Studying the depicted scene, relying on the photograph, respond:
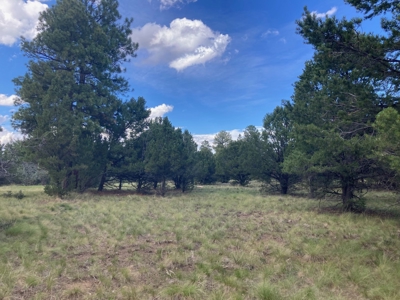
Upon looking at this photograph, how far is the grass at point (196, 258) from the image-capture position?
159 inches

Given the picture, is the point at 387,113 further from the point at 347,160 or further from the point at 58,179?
the point at 58,179

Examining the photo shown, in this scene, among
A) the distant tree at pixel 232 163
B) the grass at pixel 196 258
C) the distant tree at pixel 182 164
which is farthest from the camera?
the distant tree at pixel 232 163

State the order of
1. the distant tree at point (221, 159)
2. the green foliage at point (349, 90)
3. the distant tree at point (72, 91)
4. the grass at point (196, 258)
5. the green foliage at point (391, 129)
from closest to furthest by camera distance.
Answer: the grass at point (196, 258) < the green foliage at point (391, 129) < the green foliage at point (349, 90) < the distant tree at point (72, 91) < the distant tree at point (221, 159)

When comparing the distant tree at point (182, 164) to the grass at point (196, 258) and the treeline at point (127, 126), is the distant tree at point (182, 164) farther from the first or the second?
the grass at point (196, 258)

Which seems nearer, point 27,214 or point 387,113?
point 387,113

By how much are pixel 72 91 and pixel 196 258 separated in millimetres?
16006

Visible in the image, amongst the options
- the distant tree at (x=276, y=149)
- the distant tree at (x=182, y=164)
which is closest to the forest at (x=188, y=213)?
the distant tree at (x=182, y=164)

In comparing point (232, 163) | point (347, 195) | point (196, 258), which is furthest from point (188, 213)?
point (232, 163)

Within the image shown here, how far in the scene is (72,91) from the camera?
17.3 m

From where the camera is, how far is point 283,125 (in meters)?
19.9

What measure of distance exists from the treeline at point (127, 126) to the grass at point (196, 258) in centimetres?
282

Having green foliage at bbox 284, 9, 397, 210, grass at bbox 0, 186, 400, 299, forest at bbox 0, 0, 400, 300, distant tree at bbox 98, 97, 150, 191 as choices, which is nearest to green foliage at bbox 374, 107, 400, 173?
forest at bbox 0, 0, 400, 300

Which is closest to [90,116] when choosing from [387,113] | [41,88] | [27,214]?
[41,88]

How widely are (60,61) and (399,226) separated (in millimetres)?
20881
